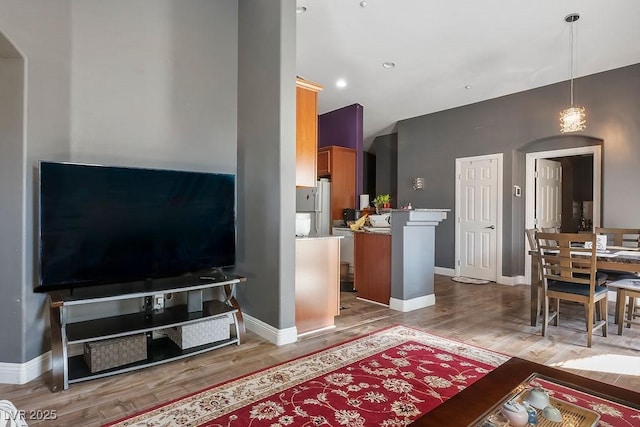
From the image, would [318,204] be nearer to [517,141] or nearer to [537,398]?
[517,141]

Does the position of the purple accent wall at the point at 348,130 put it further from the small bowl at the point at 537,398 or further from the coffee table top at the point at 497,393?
the small bowl at the point at 537,398

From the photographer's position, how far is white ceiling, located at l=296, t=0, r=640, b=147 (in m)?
3.98

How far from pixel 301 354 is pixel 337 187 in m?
4.25

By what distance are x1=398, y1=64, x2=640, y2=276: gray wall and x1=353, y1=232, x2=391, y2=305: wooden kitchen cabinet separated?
8.86 ft

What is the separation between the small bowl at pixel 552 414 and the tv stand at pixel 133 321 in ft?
7.44

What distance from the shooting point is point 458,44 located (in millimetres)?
4672

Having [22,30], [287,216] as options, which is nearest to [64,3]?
[22,30]

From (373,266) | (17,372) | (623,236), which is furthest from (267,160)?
(623,236)

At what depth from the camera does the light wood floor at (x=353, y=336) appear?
2.14 meters

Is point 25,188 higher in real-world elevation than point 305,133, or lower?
lower

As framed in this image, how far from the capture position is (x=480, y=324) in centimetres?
368

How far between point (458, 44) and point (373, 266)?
10.1 feet

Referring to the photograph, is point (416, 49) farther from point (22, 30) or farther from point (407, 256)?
point (22, 30)

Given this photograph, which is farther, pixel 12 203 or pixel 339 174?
pixel 339 174
